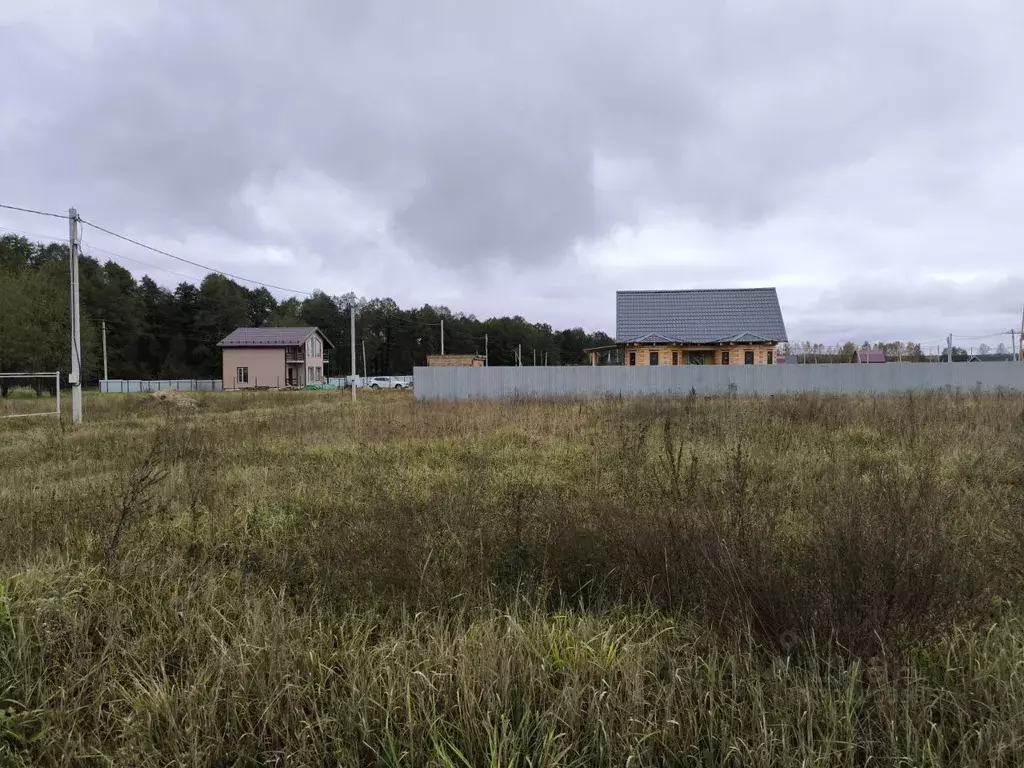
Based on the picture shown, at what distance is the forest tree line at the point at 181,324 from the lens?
38.1 metres

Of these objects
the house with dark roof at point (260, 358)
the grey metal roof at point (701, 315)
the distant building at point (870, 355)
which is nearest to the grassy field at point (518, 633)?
the grey metal roof at point (701, 315)

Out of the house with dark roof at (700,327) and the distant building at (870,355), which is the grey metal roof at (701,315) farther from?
the distant building at (870,355)

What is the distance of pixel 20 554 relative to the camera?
364 centimetres

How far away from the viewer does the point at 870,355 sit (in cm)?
3756

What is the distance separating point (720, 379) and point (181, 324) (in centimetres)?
7697

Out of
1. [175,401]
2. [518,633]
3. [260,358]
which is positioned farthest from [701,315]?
[260,358]

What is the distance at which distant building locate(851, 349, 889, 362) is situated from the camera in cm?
3684

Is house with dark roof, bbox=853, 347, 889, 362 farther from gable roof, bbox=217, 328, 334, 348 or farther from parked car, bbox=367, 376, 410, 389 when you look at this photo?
gable roof, bbox=217, 328, 334, 348

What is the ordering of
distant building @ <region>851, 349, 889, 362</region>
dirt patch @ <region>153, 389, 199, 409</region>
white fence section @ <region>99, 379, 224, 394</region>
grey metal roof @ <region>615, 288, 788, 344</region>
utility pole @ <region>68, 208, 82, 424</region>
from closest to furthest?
utility pole @ <region>68, 208, 82, 424</region>
dirt patch @ <region>153, 389, 199, 409</region>
grey metal roof @ <region>615, 288, 788, 344</region>
distant building @ <region>851, 349, 889, 362</region>
white fence section @ <region>99, 379, 224, 394</region>

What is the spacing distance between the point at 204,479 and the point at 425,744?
217 inches

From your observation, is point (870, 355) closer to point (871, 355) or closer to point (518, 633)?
point (871, 355)

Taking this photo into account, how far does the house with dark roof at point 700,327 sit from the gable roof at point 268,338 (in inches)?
1524

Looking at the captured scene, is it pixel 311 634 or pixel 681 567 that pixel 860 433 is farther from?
pixel 311 634

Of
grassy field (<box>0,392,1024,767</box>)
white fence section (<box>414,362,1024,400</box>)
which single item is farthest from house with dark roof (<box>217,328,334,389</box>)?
grassy field (<box>0,392,1024,767</box>)
